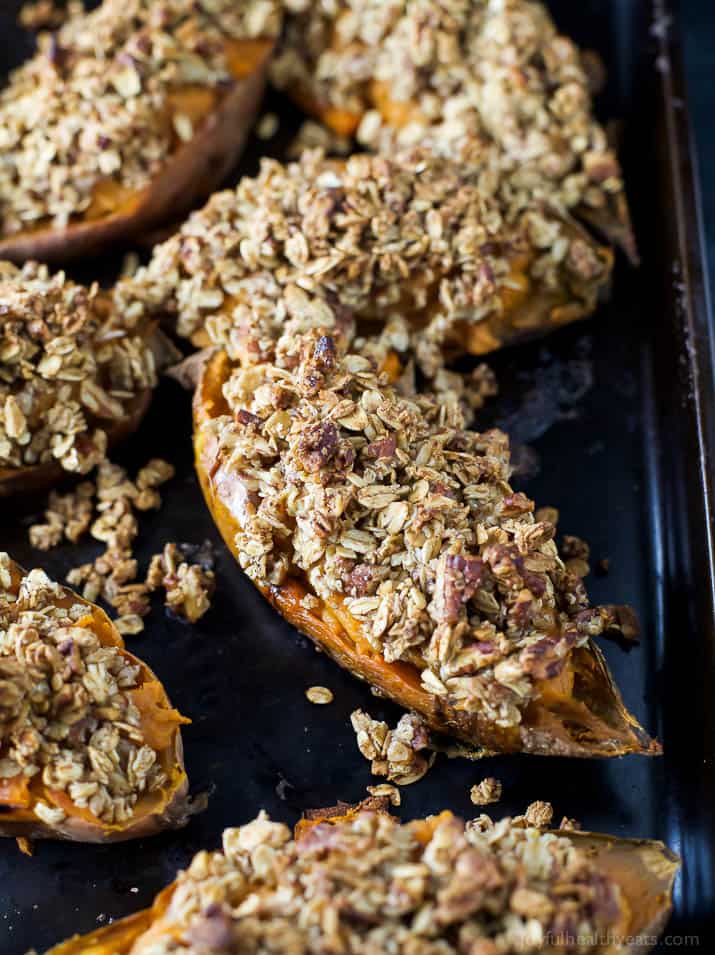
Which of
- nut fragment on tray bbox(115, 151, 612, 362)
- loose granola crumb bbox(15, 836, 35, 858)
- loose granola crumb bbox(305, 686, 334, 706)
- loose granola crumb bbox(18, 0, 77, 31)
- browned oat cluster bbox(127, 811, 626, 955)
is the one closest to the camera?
browned oat cluster bbox(127, 811, 626, 955)

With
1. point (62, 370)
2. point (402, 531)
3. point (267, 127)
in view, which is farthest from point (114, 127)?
point (402, 531)

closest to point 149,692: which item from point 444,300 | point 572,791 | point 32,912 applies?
point 32,912

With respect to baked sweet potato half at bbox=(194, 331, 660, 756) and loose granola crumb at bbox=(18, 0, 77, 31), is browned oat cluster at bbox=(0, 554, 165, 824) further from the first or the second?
loose granola crumb at bbox=(18, 0, 77, 31)

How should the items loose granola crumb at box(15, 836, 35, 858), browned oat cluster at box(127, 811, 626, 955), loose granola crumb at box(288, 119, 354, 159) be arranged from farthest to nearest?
loose granola crumb at box(288, 119, 354, 159)
loose granola crumb at box(15, 836, 35, 858)
browned oat cluster at box(127, 811, 626, 955)

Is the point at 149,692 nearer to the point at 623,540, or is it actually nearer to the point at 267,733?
the point at 267,733

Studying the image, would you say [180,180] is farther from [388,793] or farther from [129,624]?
[388,793]

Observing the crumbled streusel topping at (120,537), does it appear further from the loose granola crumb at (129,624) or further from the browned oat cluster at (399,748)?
the browned oat cluster at (399,748)

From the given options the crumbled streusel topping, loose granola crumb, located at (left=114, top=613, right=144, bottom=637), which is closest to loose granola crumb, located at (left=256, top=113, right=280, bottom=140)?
the crumbled streusel topping
